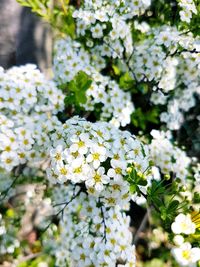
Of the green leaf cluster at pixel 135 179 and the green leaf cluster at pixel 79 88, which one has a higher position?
the green leaf cluster at pixel 79 88

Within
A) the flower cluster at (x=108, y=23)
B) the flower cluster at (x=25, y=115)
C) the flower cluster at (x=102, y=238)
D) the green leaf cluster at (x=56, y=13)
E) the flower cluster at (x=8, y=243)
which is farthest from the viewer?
the flower cluster at (x=8, y=243)

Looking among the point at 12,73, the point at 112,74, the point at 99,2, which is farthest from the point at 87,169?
the point at 112,74

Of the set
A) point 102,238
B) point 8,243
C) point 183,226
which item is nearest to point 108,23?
point 102,238

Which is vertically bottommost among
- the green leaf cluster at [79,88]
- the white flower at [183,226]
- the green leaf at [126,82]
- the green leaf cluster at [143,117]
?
the white flower at [183,226]

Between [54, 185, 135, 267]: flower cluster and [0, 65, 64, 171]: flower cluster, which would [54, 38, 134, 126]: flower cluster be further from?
[54, 185, 135, 267]: flower cluster

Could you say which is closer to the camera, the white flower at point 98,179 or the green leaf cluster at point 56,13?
the white flower at point 98,179

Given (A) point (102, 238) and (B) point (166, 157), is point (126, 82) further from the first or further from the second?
(A) point (102, 238)

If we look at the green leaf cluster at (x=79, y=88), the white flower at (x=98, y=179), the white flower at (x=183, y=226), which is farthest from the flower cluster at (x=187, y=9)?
the white flower at (x=183, y=226)

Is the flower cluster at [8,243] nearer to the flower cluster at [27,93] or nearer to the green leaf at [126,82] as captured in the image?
the flower cluster at [27,93]
